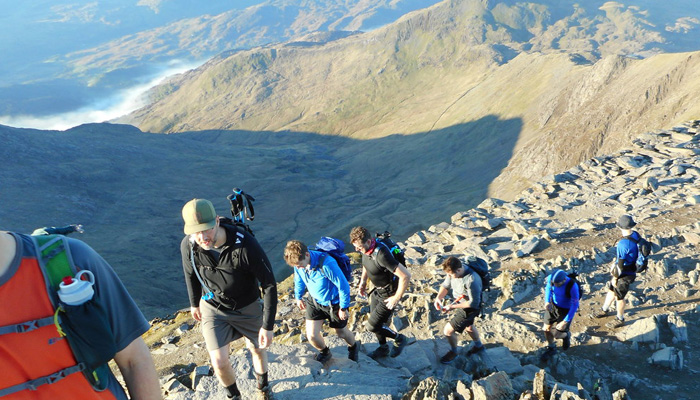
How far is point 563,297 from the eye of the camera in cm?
860

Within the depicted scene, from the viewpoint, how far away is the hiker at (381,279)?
23.7 feet

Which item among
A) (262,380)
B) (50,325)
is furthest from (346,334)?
(50,325)

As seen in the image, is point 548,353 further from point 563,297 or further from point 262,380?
point 262,380

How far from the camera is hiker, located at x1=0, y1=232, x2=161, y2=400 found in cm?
222

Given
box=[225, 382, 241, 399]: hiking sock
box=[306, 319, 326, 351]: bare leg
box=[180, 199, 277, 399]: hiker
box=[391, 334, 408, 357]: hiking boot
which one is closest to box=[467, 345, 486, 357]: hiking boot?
box=[391, 334, 408, 357]: hiking boot

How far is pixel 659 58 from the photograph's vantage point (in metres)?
52.5

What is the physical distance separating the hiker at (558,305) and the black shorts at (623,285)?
2058mm

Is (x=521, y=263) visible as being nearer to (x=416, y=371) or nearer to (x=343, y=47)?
(x=416, y=371)

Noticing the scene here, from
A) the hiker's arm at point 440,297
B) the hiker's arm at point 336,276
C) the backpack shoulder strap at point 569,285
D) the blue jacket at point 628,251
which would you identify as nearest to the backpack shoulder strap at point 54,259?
the hiker's arm at point 336,276

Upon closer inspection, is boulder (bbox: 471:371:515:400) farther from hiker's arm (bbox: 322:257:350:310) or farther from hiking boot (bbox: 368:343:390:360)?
hiking boot (bbox: 368:343:390:360)

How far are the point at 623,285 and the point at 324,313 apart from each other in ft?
24.1

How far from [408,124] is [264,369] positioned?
9246cm

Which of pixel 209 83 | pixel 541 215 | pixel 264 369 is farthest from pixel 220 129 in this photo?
pixel 264 369

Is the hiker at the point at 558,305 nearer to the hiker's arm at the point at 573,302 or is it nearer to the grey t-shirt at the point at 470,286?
the hiker's arm at the point at 573,302
